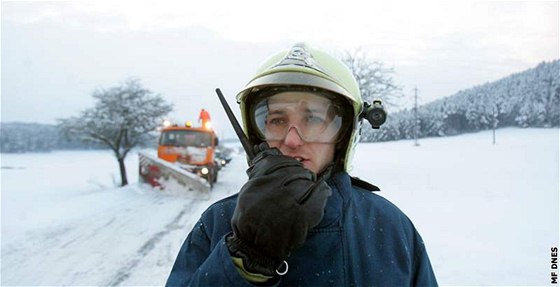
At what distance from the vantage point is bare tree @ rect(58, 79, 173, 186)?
22953 mm

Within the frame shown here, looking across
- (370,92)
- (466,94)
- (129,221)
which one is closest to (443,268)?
(129,221)

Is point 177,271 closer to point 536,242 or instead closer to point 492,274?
point 492,274

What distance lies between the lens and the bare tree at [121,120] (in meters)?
23.0

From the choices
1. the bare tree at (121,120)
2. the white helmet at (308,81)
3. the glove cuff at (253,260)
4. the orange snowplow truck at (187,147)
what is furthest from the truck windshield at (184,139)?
the glove cuff at (253,260)

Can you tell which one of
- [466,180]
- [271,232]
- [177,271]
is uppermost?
[271,232]

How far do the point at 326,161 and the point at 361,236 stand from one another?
38cm

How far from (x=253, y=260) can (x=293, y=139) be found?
56 cm

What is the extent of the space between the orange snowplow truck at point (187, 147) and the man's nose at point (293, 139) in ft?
47.7

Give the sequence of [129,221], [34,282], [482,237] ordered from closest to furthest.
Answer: [34,282], [482,237], [129,221]

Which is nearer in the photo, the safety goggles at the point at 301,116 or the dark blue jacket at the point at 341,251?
the dark blue jacket at the point at 341,251

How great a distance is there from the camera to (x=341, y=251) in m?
1.38

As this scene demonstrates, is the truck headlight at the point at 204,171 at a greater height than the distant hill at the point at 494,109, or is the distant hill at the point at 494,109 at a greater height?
the distant hill at the point at 494,109

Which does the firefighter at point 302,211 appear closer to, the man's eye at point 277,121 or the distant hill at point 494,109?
the man's eye at point 277,121

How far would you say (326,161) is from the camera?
5.58 feet
